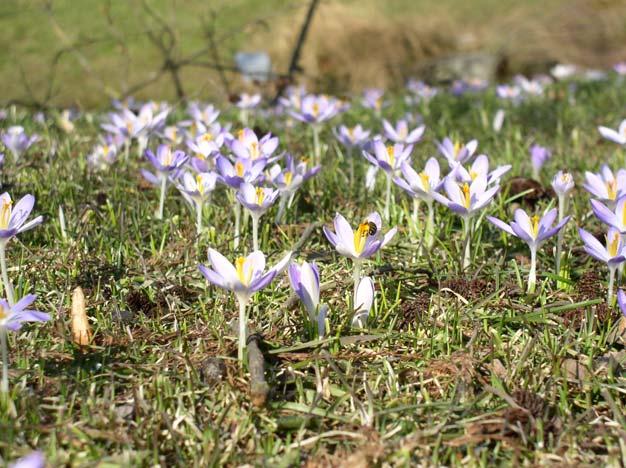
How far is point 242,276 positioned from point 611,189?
1.13m

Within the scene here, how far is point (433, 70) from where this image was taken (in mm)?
8172

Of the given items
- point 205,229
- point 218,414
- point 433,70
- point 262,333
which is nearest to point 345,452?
point 218,414

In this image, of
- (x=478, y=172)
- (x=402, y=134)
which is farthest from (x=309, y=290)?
(x=402, y=134)

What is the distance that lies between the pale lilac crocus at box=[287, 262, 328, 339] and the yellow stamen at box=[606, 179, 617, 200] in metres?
0.91

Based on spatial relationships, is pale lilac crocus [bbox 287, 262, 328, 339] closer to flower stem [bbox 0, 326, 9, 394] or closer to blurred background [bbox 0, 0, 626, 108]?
flower stem [bbox 0, 326, 9, 394]

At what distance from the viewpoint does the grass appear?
4.82 feet

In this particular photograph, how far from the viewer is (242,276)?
160cm

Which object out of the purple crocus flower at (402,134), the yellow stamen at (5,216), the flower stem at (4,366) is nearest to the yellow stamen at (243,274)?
the flower stem at (4,366)

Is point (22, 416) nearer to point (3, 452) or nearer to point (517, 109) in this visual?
point (3, 452)

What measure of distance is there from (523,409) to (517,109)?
3435 millimetres

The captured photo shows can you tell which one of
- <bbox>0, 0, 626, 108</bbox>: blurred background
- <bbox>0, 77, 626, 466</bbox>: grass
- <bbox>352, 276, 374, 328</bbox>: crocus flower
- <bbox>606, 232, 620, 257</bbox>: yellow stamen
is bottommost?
<bbox>0, 0, 626, 108</bbox>: blurred background

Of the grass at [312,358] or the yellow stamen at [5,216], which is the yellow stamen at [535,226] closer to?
the grass at [312,358]

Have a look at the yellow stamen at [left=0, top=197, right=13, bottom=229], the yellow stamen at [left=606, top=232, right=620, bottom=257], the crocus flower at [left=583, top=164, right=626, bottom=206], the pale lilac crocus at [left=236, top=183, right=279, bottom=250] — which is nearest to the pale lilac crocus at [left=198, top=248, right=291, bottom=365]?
the pale lilac crocus at [left=236, top=183, right=279, bottom=250]

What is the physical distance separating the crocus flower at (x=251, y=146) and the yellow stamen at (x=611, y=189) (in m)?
1.01
